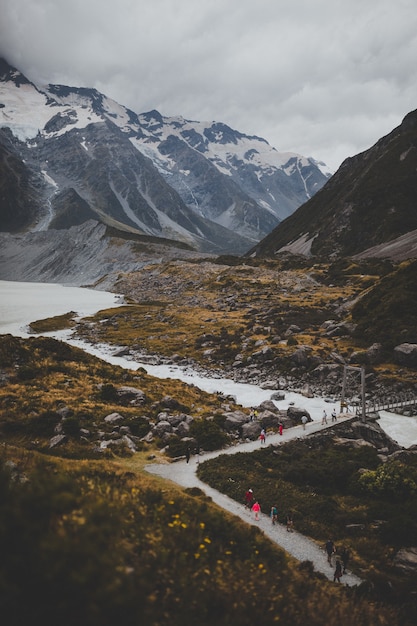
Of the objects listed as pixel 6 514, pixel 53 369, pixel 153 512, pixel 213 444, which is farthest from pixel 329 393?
pixel 6 514

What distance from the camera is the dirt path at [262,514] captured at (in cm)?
1648

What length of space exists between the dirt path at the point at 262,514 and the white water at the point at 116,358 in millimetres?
10011

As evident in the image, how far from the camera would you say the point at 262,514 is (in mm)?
20234

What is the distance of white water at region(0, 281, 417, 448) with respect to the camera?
122 feet

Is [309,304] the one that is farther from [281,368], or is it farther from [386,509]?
[386,509]

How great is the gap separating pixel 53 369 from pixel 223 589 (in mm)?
37419

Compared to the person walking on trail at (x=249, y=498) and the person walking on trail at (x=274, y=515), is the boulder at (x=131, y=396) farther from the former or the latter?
the person walking on trail at (x=274, y=515)

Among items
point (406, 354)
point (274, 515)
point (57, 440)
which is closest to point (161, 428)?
point (57, 440)

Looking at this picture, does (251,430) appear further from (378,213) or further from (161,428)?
(378,213)

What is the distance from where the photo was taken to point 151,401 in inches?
1490

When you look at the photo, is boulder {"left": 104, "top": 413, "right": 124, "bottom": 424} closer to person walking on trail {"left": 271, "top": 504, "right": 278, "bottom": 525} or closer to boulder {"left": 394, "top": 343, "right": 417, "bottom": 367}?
person walking on trail {"left": 271, "top": 504, "right": 278, "bottom": 525}

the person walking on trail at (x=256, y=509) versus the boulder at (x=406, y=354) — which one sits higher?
the boulder at (x=406, y=354)

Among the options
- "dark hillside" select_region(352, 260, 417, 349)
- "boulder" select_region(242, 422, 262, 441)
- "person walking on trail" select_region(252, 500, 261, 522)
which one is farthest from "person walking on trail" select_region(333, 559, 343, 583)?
"dark hillside" select_region(352, 260, 417, 349)

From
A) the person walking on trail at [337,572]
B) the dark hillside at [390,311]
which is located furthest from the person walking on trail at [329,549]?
the dark hillside at [390,311]
